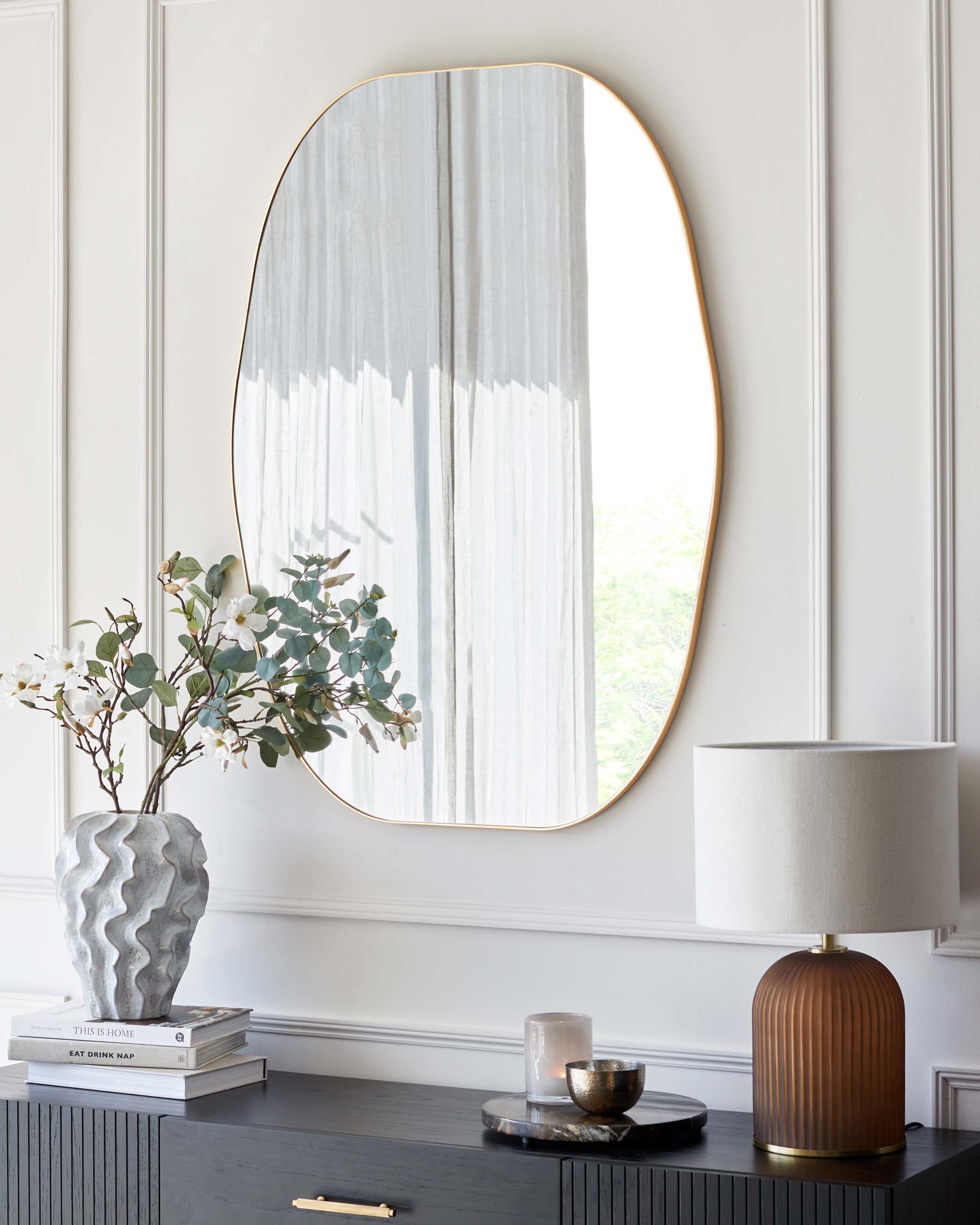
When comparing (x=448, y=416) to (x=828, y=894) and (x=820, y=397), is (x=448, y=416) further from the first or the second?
(x=828, y=894)

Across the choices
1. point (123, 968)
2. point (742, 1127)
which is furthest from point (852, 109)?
point (123, 968)

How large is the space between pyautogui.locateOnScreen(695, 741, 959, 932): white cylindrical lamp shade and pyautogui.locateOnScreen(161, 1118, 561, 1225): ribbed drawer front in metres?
0.46

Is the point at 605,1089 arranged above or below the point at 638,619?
below

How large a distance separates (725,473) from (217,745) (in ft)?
2.94

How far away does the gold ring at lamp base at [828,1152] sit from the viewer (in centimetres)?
187

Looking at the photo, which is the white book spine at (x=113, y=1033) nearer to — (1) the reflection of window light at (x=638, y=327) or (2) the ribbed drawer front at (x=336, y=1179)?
(2) the ribbed drawer front at (x=336, y=1179)

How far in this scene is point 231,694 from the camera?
2.35 meters

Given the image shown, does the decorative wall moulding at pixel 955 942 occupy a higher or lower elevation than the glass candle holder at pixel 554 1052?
higher

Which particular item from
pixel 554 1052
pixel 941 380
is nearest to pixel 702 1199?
pixel 554 1052

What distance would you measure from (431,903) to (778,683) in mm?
687

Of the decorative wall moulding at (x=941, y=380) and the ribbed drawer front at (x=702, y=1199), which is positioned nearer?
the ribbed drawer front at (x=702, y=1199)

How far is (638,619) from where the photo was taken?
2289mm

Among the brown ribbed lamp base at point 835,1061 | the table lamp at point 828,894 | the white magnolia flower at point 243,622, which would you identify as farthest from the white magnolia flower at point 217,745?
the brown ribbed lamp base at point 835,1061

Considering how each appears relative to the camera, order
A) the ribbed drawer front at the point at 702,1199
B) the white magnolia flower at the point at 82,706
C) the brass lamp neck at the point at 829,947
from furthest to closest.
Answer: the white magnolia flower at the point at 82,706 < the brass lamp neck at the point at 829,947 < the ribbed drawer front at the point at 702,1199
